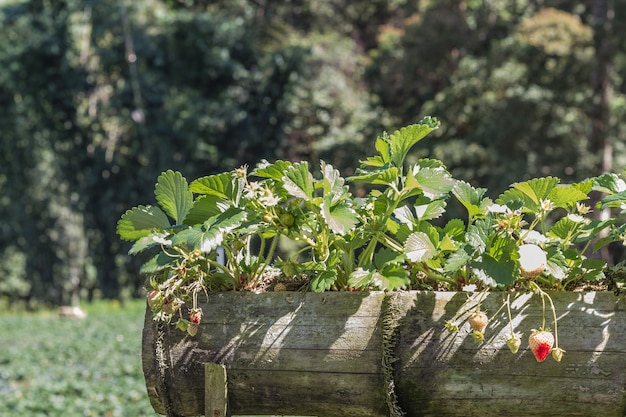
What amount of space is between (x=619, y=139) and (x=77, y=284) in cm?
1261

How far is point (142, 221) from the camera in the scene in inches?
46.3

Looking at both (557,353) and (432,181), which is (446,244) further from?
(557,353)

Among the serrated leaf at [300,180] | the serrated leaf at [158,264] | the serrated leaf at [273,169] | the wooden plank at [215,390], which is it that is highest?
the serrated leaf at [273,169]

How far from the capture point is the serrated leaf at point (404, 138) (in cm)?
107

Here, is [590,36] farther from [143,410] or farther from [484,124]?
[143,410]

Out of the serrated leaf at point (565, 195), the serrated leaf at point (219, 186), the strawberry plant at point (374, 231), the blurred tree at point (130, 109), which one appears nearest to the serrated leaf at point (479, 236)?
the strawberry plant at point (374, 231)

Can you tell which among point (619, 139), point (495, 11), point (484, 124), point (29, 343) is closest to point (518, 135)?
point (484, 124)

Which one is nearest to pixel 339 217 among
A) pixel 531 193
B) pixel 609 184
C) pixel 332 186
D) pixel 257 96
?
pixel 332 186

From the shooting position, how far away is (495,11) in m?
12.2

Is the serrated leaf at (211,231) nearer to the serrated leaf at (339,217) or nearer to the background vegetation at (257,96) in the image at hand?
the serrated leaf at (339,217)

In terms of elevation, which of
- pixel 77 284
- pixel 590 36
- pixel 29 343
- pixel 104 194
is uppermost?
pixel 590 36

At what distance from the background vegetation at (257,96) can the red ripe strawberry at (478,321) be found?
32.6ft

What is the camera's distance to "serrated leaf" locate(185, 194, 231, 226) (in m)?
1.14

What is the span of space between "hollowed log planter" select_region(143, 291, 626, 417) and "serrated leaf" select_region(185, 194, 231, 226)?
0.38 feet
